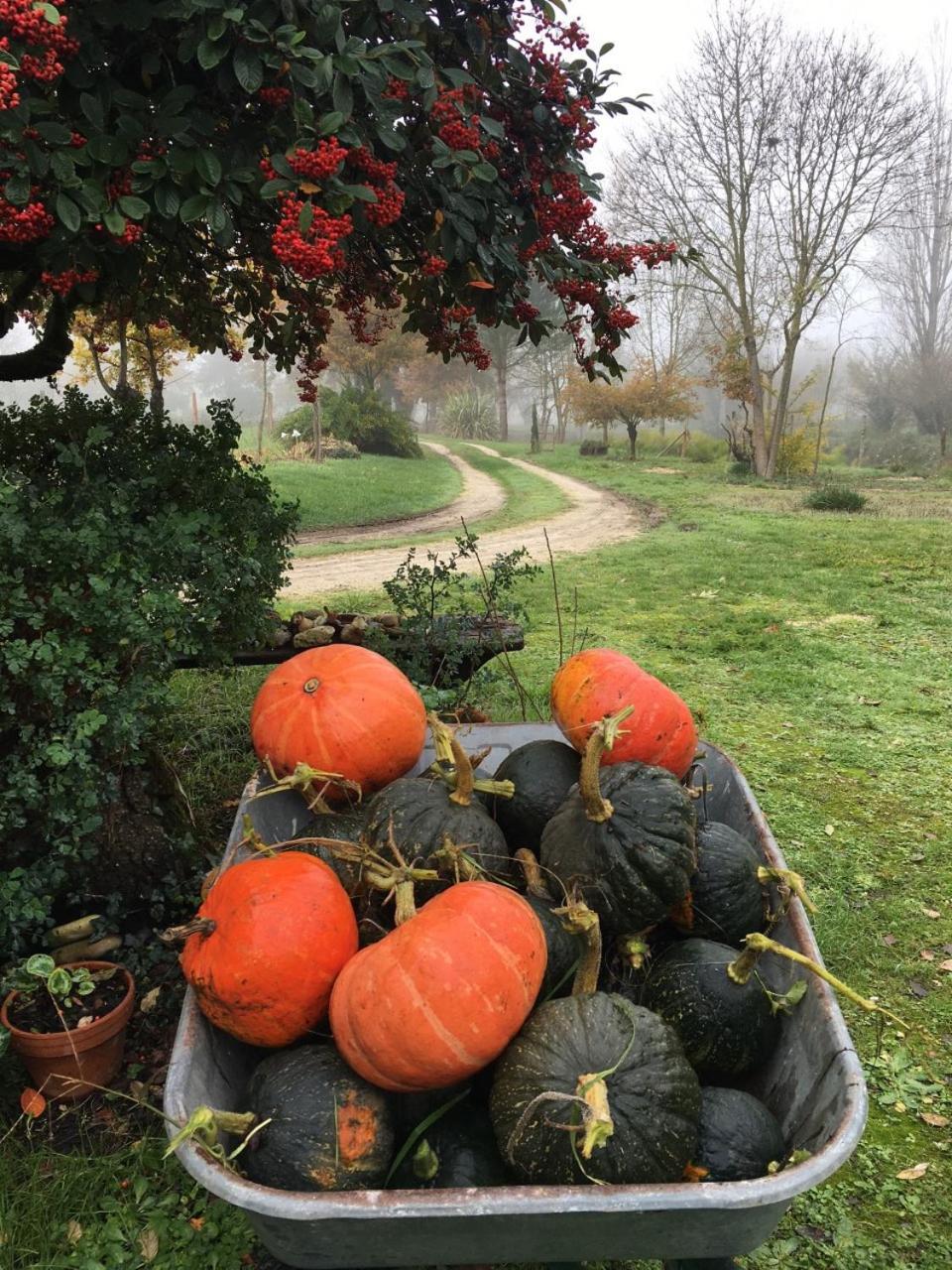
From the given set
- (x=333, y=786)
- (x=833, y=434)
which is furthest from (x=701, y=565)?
(x=833, y=434)

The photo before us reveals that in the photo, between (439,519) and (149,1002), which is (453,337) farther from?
(439,519)

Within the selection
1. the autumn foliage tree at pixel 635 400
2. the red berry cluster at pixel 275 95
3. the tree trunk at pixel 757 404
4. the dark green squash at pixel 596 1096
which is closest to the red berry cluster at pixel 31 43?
the red berry cluster at pixel 275 95

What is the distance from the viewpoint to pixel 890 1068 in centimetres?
284

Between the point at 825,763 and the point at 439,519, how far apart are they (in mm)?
11801

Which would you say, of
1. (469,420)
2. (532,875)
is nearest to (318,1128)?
(532,875)

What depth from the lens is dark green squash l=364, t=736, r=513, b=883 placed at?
1896 mm

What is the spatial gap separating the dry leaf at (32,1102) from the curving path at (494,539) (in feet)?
24.1

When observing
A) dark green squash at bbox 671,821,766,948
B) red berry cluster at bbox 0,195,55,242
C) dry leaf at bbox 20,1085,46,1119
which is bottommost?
dry leaf at bbox 20,1085,46,1119

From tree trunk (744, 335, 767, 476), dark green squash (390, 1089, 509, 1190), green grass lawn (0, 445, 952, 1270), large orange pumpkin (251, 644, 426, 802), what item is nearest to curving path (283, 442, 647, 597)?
green grass lawn (0, 445, 952, 1270)

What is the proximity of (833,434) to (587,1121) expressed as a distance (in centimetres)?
5031

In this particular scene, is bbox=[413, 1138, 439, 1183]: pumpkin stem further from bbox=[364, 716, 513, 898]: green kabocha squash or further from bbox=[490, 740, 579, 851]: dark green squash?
bbox=[490, 740, 579, 851]: dark green squash

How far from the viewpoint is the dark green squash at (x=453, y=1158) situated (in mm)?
1530

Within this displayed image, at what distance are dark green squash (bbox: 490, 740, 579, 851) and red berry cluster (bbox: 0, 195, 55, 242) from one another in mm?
1702

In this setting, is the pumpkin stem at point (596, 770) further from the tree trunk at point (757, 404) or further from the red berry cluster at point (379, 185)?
the tree trunk at point (757, 404)
